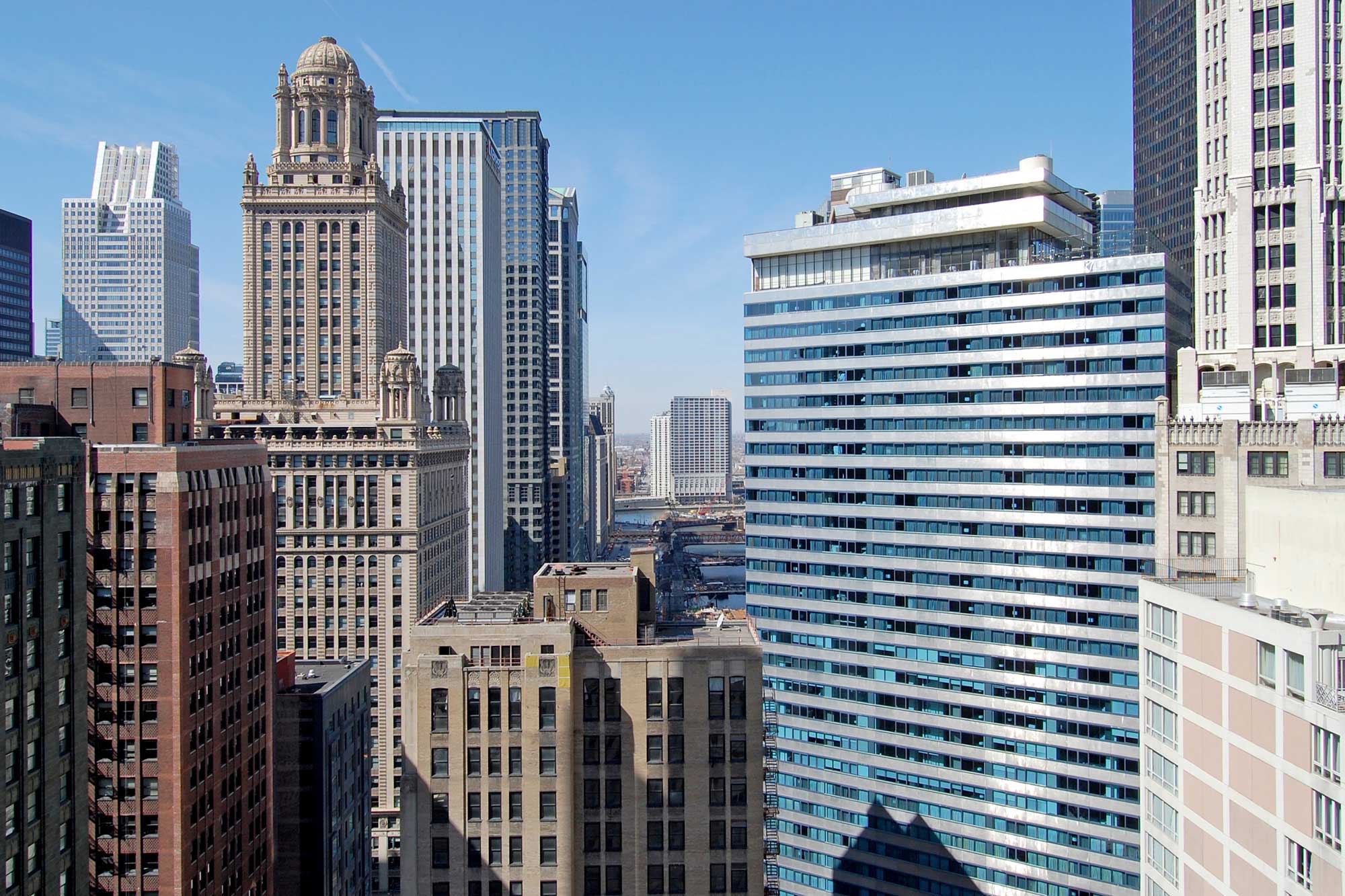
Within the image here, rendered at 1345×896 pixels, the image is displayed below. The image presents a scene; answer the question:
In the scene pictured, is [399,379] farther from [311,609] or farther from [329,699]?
[329,699]

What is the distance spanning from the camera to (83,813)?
66.2m

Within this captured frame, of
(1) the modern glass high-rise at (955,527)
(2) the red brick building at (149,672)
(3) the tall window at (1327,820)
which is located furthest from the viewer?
(1) the modern glass high-rise at (955,527)

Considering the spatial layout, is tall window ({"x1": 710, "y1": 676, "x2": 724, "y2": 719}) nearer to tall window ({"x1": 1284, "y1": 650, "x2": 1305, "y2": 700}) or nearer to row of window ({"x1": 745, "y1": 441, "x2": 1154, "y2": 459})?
tall window ({"x1": 1284, "y1": 650, "x2": 1305, "y2": 700})

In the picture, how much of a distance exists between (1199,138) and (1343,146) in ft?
38.0

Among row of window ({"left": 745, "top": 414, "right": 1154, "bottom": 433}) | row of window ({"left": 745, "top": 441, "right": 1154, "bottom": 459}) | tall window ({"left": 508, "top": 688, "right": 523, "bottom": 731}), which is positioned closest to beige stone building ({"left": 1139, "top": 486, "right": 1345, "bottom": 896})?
tall window ({"left": 508, "top": 688, "right": 523, "bottom": 731})

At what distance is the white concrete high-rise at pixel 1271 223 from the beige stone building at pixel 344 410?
95.4 metres

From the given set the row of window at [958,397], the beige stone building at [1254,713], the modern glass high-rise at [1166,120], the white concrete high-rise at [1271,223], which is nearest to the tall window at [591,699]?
the beige stone building at [1254,713]

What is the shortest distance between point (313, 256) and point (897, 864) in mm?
111628

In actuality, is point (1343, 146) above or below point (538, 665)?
above

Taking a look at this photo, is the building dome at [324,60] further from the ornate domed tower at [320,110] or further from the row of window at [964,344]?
the row of window at [964,344]

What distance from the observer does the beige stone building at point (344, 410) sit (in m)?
134

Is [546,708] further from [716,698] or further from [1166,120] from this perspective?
[1166,120]

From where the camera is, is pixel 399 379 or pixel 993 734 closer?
pixel 993 734

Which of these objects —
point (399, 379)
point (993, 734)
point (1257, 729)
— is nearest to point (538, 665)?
point (1257, 729)
